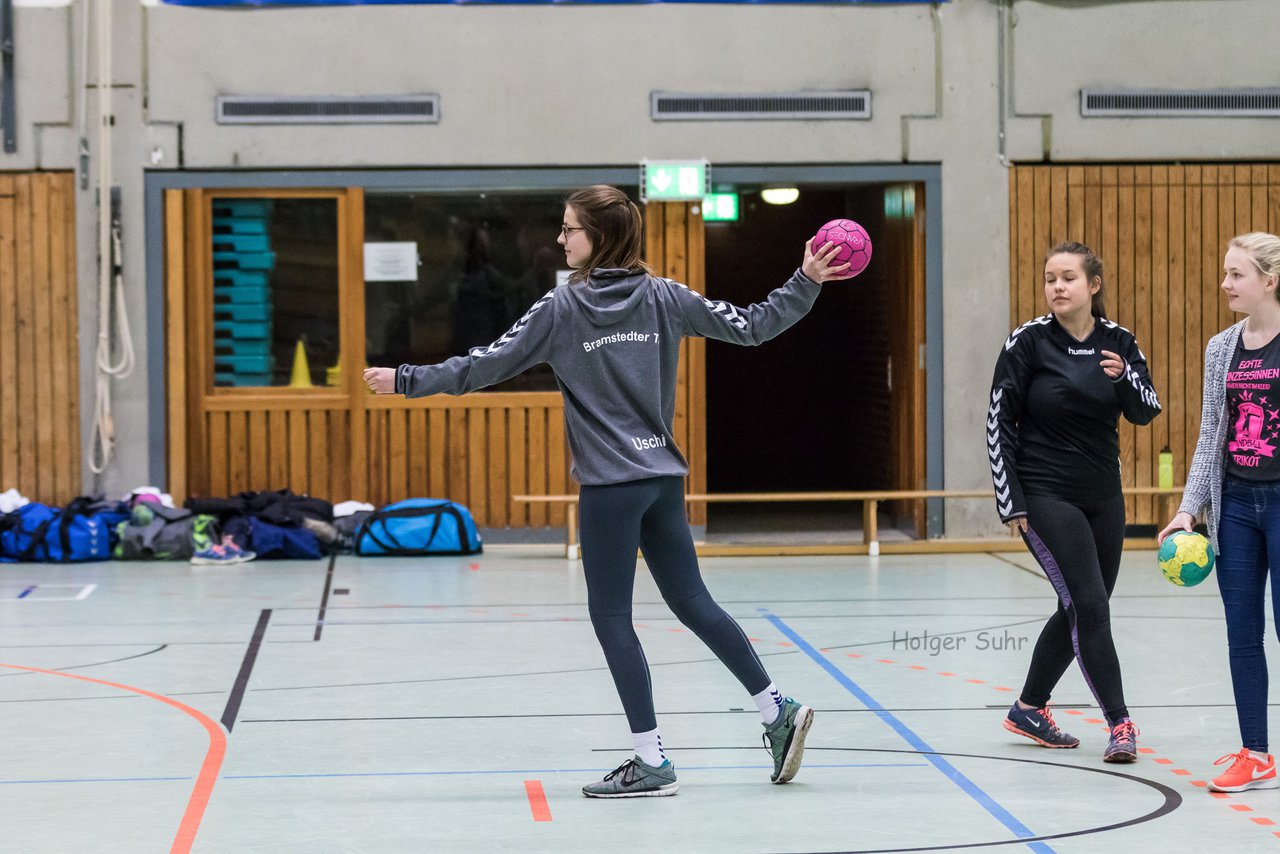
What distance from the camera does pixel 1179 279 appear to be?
1198cm

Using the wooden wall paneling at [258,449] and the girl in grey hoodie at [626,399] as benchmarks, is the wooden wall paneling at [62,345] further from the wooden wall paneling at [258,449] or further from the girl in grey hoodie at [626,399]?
the girl in grey hoodie at [626,399]

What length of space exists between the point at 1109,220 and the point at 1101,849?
843cm

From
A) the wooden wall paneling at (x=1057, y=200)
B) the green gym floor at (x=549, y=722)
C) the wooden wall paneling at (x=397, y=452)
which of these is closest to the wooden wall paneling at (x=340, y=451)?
the wooden wall paneling at (x=397, y=452)

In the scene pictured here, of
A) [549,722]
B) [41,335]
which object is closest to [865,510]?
[549,722]

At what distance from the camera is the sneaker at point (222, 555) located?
35.7 ft

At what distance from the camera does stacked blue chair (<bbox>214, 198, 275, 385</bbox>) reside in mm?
11828

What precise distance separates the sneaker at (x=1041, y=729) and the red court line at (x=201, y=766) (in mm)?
2656

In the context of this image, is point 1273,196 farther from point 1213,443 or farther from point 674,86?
point 1213,443

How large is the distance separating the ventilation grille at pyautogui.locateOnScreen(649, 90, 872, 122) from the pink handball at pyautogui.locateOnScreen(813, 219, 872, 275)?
7186mm

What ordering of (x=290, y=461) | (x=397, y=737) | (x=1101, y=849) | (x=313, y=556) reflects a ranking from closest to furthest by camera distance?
(x=1101, y=849)
(x=397, y=737)
(x=313, y=556)
(x=290, y=461)

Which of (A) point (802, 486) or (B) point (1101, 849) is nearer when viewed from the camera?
(B) point (1101, 849)

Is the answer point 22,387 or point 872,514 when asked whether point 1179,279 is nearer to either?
point 872,514

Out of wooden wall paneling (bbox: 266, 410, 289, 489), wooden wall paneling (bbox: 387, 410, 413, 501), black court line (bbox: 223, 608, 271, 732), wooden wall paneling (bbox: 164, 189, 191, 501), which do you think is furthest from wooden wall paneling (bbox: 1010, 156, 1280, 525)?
black court line (bbox: 223, 608, 271, 732)

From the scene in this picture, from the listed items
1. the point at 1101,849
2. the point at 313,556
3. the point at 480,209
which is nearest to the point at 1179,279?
the point at 480,209
